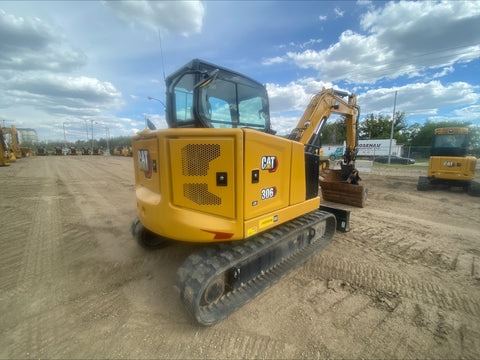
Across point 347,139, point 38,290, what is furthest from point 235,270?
point 347,139

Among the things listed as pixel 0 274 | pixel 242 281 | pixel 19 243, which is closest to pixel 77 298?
pixel 0 274

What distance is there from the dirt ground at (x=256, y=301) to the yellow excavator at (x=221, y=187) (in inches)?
12.7

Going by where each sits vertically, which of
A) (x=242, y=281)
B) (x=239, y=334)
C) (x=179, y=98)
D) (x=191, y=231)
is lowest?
(x=239, y=334)

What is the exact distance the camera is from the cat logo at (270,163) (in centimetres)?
238

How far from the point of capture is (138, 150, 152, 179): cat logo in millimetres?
2568

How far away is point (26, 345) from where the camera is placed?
75.2 inches

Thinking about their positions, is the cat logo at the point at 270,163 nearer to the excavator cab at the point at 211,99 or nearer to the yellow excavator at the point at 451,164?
the excavator cab at the point at 211,99

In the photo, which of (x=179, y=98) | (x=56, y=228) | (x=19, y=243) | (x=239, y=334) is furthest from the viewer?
(x=56, y=228)

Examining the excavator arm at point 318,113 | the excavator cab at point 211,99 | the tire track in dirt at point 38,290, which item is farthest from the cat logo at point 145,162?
the excavator arm at point 318,113

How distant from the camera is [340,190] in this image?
646cm

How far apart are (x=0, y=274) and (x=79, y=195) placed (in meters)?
5.06

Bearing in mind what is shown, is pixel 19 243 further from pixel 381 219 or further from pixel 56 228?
pixel 381 219

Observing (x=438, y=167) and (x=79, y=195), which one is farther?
(x=438, y=167)

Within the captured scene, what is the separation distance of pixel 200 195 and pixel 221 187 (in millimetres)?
248
